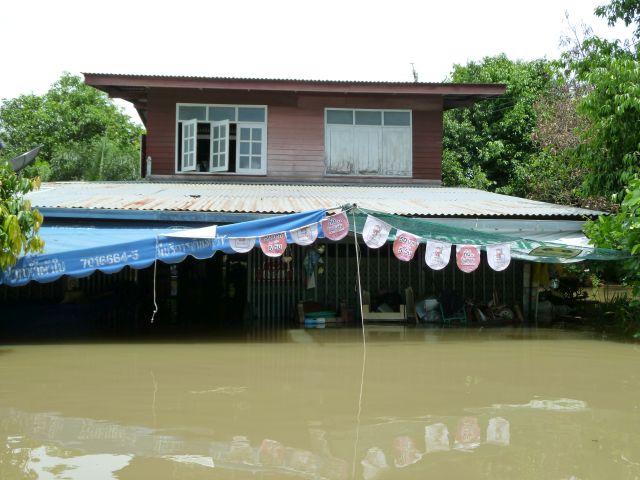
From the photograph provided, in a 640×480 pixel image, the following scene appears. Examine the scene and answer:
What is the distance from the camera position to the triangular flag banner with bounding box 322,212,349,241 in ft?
29.8

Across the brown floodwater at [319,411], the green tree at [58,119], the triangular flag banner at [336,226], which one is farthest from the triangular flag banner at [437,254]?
the green tree at [58,119]

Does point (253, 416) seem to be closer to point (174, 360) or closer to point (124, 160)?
point (174, 360)

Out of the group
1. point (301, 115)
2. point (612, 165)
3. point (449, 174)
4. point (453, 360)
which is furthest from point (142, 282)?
point (449, 174)

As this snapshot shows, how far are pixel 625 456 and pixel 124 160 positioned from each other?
21.2 m

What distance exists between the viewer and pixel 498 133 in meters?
22.3

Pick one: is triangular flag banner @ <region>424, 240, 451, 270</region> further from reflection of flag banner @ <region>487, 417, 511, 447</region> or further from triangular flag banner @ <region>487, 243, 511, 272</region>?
reflection of flag banner @ <region>487, 417, 511, 447</region>

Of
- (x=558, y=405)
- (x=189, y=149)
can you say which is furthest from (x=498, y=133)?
(x=558, y=405)

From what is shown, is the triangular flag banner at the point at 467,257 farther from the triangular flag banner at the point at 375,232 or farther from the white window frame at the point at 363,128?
the white window frame at the point at 363,128

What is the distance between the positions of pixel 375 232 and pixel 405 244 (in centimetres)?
47

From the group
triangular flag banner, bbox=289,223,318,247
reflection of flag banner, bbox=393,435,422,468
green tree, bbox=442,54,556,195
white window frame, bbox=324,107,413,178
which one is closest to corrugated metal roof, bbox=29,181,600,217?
white window frame, bbox=324,107,413,178

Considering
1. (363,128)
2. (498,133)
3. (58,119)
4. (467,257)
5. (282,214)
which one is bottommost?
(467,257)

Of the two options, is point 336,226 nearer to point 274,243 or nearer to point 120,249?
point 274,243

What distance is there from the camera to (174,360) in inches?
319

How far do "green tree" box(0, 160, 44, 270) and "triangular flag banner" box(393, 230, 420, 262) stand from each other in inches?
189
